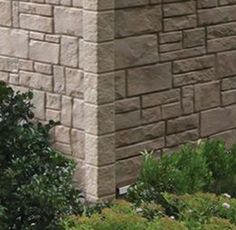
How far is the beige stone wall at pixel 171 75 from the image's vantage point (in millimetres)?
7133

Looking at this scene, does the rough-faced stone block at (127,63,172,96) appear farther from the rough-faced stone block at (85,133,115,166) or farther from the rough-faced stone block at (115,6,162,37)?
the rough-faced stone block at (85,133,115,166)

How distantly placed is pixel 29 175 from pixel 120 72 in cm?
111

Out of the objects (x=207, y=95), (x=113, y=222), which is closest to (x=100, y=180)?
(x=207, y=95)

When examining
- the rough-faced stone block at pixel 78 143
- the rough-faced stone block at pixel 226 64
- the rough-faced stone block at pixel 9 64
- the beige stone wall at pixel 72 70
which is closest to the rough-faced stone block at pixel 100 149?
the beige stone wall at pixel 72 70

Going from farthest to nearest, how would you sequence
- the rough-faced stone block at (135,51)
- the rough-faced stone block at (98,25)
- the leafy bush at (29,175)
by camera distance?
the rough-faced stone block at (135,51) < the rough-faced stone block at (98,25) < the leafy bush at (29,175)

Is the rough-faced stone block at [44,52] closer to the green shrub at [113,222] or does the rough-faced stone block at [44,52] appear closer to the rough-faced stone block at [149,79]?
the rough-faced stone block at [149,79]

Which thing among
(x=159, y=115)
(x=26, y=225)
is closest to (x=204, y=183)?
(x=159, y=115)

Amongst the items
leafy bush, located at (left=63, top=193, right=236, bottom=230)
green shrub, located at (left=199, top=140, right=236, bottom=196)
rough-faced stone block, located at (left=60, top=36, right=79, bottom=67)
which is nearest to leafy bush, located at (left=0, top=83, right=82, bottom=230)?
rough-faced stone block, located at (left=60, top=36, right=79, bottom=67)

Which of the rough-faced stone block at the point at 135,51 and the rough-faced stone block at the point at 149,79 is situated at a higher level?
the rough-faced stone block at the point at 135,51

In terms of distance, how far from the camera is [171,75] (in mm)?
7449

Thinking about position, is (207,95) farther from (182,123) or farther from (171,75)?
(171,75)

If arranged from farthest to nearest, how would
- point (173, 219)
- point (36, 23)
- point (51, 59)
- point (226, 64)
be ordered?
point (226, 64)
point (36, 23)
point (51, 59)
point (173, 219)

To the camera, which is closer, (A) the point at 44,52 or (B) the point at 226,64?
(A) the point at 44,52

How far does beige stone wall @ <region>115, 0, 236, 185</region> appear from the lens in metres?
7.13
